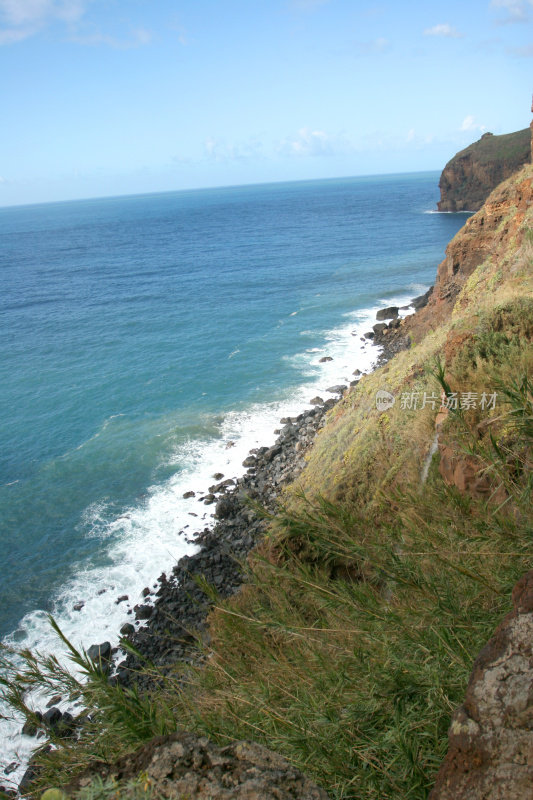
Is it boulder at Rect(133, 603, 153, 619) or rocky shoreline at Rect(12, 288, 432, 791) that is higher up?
rocky shoreline at Rect(12, 288, 432, 791)

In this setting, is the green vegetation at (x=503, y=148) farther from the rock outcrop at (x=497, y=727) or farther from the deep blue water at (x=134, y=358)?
the rock outcrop at (x=497, y=727)

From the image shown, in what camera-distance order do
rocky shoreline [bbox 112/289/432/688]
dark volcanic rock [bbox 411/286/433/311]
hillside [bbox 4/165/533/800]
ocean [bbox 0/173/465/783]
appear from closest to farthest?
hillside [bbox 4/165/533/800]
rocky shoreline [bbox 112/289/432/688]
ocean [bbox 0/173/465/783]
dark volcanic rock [bbox 411/286/433/311]

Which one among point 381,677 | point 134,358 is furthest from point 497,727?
point 134,358

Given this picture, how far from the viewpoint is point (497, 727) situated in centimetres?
217

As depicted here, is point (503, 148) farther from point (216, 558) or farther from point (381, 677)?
point (381, 677)

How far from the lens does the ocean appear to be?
1570 centimetres

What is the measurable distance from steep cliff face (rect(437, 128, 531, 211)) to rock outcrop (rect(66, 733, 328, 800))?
9381 centimetres

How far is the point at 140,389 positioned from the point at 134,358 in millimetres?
5068

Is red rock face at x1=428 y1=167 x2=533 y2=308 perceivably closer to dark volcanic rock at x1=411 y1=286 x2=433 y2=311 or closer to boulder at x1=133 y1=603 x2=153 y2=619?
dark volcanic rock at x1=411 y1=286 x2=433 y2=311

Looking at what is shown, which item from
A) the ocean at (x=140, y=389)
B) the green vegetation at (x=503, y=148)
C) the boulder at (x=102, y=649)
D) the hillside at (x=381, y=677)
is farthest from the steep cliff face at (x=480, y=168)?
the hillside at (x=381, y=677)

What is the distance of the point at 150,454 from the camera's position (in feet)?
70.6

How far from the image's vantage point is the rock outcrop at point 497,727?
2.08m

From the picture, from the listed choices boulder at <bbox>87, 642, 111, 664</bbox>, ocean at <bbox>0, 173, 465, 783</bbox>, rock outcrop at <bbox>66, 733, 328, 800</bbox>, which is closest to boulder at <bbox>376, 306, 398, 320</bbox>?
ocean at <bbox>0, 173, 465, 783</bbox>

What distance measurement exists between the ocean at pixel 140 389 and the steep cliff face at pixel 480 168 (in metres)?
27.1
